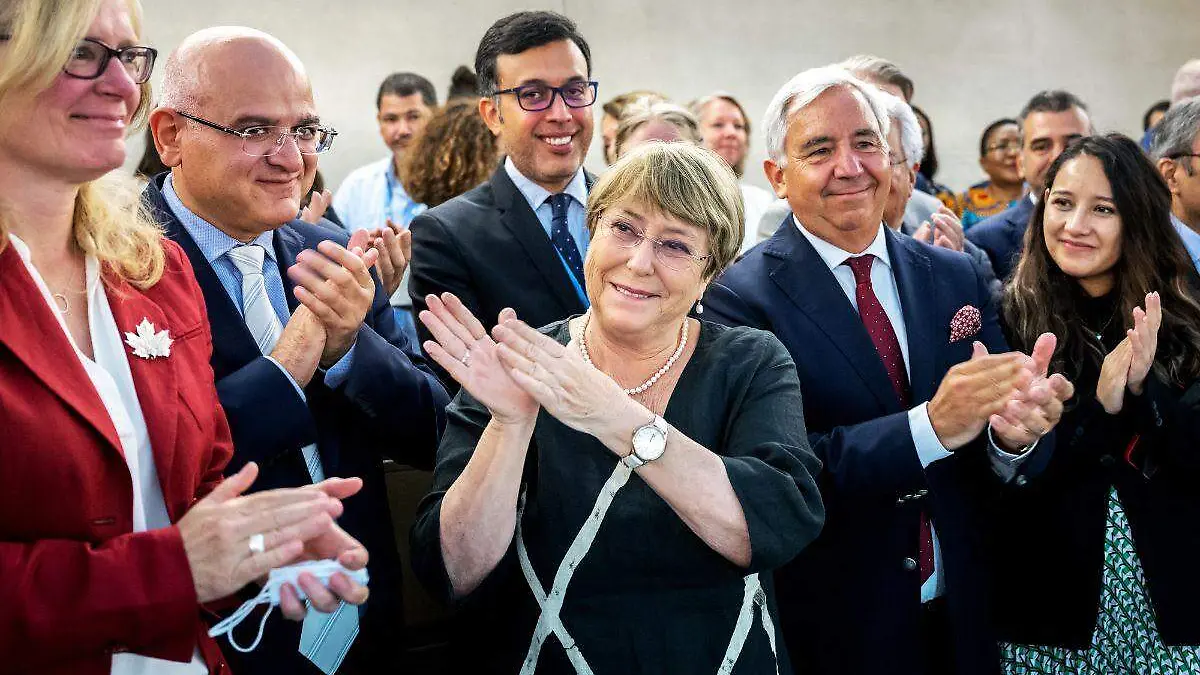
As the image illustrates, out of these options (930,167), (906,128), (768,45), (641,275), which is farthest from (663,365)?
(768,45)

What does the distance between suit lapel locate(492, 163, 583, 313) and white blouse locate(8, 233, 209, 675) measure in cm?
130

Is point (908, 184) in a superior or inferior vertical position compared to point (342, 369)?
superior

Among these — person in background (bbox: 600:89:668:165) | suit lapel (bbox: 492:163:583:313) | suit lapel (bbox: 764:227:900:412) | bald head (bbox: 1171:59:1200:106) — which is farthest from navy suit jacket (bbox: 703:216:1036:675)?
bald head (bbox: 1171:59:1200:106)

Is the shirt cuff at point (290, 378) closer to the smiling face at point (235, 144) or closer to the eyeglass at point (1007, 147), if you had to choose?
the smiling face at point (235, 144)

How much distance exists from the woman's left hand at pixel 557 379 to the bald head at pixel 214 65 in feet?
2.51

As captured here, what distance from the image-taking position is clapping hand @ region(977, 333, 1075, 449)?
2250mm

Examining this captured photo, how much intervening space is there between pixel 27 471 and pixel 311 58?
15.8 ft

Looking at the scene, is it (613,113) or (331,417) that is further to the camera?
(613,113)

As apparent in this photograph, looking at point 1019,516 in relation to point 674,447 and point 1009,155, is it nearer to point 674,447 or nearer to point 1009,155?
point 674,447

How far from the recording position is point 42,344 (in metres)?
1.44

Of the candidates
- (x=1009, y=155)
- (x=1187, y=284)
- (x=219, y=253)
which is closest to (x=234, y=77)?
(x=219, y=253)

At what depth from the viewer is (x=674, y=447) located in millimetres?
1772

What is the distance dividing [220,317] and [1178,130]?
2791mm

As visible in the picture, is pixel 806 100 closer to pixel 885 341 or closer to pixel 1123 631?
pixel 885 341
